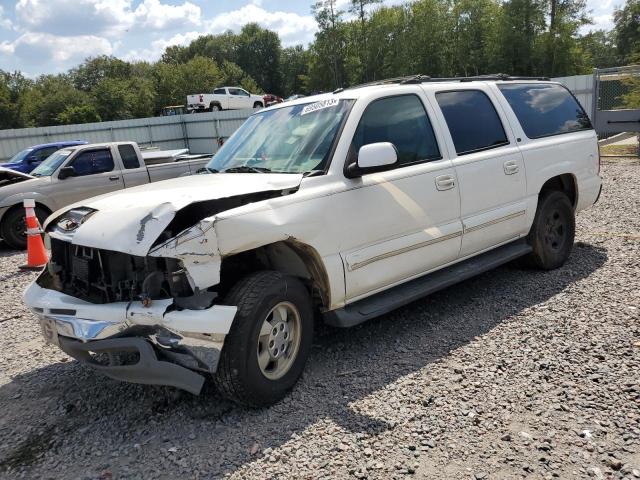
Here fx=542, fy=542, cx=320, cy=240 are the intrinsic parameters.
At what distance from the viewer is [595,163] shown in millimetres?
6184

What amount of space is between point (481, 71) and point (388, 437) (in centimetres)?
5519

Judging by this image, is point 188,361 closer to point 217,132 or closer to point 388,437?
point 388,437

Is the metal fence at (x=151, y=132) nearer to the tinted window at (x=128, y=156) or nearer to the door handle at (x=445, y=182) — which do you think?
the tinted window at (x=128, y=156)

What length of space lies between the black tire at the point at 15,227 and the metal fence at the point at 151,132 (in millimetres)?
15918

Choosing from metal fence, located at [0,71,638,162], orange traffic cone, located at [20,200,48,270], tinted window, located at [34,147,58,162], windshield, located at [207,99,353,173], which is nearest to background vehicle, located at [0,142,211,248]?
orange traffic cone, located at [20,200,48,270]

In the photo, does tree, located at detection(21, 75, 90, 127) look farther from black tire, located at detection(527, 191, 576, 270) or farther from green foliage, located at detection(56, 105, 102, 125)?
black tire, located at detection(527, 191, 576, 270)

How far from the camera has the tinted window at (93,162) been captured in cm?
1053

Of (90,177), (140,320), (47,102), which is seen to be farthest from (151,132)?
(47,102)

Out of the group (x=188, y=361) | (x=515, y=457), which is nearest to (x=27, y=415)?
(x=188, y=361)

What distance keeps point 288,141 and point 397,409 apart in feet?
6.96

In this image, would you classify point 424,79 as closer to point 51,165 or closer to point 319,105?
point 319,105

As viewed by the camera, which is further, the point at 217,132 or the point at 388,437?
the point at 217,132

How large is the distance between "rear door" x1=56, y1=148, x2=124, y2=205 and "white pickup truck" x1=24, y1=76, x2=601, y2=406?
21.7 feet

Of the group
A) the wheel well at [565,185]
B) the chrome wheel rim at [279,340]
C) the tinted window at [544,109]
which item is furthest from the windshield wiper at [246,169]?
the wheel well at [565,185]
